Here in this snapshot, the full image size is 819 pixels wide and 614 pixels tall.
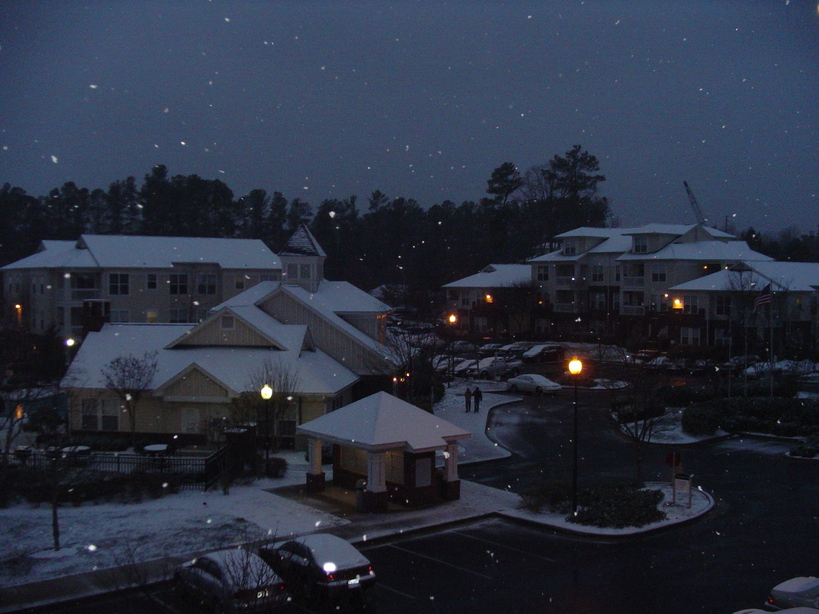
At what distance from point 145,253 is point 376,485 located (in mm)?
44574

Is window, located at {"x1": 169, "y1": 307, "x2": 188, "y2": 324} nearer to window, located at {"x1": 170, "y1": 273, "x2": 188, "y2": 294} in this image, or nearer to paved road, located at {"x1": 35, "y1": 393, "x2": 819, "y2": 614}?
window, located at {"x1": 170, "y1": 273, "x2": 188, "y2": 294}

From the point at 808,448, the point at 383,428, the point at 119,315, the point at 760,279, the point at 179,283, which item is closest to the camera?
the point at 383,428

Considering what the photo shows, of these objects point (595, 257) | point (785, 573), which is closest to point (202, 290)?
point (595, 257)

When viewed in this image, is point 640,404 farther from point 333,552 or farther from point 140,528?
point 333,552

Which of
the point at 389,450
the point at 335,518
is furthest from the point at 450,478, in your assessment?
the point at 335,518

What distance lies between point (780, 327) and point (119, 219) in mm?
75794

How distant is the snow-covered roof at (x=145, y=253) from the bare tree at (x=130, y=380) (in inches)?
1140

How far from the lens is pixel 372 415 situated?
20.9 metres

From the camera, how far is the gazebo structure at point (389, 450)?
777 inches

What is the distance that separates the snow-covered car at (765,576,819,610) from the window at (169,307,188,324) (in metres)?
52.3

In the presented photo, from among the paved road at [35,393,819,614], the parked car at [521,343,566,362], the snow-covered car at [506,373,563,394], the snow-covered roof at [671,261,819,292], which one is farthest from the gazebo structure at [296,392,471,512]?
the snow-covered roof at [671,261,819,292]

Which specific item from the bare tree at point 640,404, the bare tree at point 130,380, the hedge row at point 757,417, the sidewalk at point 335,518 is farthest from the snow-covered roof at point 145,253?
the hedge row at point 757,417

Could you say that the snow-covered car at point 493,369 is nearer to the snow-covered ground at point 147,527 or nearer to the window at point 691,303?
the window at point 691,303

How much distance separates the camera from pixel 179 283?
5903 centimetres
